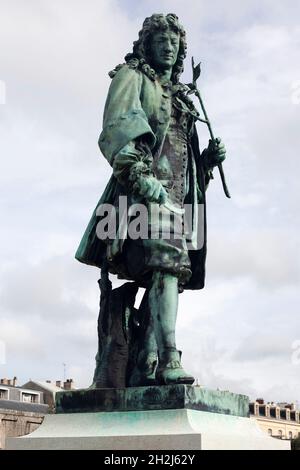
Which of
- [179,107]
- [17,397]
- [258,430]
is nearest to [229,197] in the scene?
[179,107]

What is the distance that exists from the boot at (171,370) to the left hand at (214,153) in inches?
80.4

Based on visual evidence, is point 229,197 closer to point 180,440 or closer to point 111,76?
point 111,76

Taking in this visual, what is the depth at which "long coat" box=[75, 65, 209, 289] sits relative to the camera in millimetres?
7207

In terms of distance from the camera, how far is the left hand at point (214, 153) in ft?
26.6

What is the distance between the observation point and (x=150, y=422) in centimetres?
648

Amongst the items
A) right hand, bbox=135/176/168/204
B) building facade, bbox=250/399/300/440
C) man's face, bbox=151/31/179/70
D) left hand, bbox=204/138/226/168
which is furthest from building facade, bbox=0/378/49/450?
right hand, bbox=135/176/168/204

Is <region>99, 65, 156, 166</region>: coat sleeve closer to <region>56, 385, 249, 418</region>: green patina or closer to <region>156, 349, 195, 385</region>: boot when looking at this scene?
<region>156, 349, 195, 385</region>: boot

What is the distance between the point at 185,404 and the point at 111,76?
10.0 feet

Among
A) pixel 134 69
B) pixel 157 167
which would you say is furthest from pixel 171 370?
pixel 134 69

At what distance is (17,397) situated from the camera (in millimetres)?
82812

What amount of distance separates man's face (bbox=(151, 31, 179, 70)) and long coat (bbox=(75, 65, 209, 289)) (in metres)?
0.19

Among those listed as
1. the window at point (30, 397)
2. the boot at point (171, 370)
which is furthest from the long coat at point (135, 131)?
the window at point (30, 397)

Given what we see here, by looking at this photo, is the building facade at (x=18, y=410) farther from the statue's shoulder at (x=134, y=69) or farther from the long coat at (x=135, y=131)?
the statue's shoulder at (x=134, y=69)

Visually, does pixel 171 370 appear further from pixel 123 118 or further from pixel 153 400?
pixel 123 118
